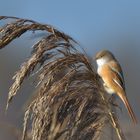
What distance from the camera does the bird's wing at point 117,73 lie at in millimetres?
3749

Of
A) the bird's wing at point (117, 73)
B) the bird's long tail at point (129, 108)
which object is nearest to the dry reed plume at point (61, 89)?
the bird's long tail at point (129, 108)

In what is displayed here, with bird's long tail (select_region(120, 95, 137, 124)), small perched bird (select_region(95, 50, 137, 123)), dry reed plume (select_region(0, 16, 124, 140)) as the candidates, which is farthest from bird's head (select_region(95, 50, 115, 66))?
dry reed plume (select_region(0, 16, 124, 140))

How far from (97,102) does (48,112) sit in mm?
249

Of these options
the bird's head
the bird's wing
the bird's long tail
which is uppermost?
the bird's head

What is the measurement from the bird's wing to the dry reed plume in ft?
3.10

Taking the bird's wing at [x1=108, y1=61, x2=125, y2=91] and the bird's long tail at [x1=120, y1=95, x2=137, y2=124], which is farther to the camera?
the bird's wing at [x1=108, y1=61, x2=125, y2=91]

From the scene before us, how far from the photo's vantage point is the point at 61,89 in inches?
106

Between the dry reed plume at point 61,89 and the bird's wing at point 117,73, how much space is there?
3.10 feet

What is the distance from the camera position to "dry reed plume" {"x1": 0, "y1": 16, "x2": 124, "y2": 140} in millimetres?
2691

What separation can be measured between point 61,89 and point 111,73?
4.11ft

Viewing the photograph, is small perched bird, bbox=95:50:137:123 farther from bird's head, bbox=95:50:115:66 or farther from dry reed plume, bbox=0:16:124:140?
dry reed plume, bbox=0:16:124:140

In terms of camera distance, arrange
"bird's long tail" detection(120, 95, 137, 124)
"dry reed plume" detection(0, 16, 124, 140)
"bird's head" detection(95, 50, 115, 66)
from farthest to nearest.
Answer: "bird's head" detection(95, 50, 115, 66) < "bird's long tail" detection(120, 95, 137, 124) < "dry reed plume" detection(0, 16, 124, 140)

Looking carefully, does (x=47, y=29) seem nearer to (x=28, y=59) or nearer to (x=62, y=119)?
(x=28, y=59)

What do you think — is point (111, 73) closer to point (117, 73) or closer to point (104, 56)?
point (117, 73)
